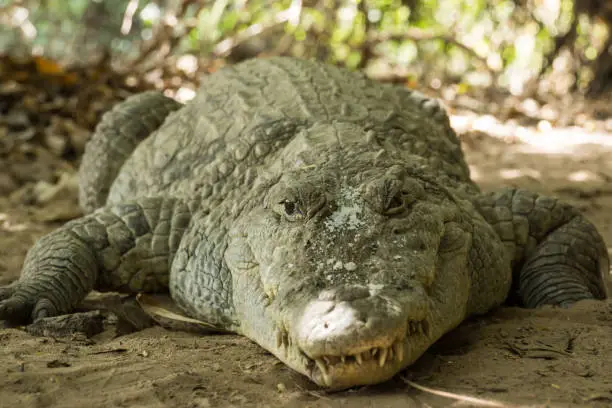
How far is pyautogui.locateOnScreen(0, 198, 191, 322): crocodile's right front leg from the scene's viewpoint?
3533 millimetres

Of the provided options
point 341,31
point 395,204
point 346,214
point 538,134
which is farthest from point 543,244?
point 341,31

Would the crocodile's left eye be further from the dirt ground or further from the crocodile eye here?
the dirt ground

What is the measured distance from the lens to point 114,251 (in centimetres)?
370

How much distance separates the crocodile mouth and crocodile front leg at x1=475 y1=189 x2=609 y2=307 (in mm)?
1496

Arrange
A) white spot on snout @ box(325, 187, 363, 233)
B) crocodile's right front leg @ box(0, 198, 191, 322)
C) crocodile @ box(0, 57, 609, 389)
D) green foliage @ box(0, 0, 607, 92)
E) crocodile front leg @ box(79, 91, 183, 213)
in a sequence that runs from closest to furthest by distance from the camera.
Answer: crocodile @ box(0, 57, 609, 389), white spot on snout @ box(325, 187, 363, 233), crocodile's right front leg @ box(0, 198, 191, 322), crocodile front leg @ box(79, 91, 183, 213), green foliage @ box(0, 0, 607, 92)

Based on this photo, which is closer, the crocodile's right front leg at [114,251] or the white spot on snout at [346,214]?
the white spot on snout at [346,214]

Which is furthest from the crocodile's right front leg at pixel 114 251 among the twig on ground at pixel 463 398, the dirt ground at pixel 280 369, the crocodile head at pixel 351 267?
the twig on ground at pixel 463 398

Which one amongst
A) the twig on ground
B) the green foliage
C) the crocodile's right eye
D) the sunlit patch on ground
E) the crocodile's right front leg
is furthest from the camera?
the green foliage

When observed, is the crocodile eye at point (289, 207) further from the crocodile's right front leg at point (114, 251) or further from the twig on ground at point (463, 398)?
the crocodile's right front leg at point (114, 251)

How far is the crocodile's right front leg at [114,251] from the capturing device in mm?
3533

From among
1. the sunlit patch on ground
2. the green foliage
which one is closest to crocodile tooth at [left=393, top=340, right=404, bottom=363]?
the sunlit patch on ground

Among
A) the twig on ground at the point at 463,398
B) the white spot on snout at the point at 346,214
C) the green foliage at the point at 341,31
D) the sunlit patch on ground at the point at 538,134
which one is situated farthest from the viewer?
the green foliage at the point at 341,31

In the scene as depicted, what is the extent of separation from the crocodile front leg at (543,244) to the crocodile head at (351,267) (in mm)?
520

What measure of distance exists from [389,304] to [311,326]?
254mm
